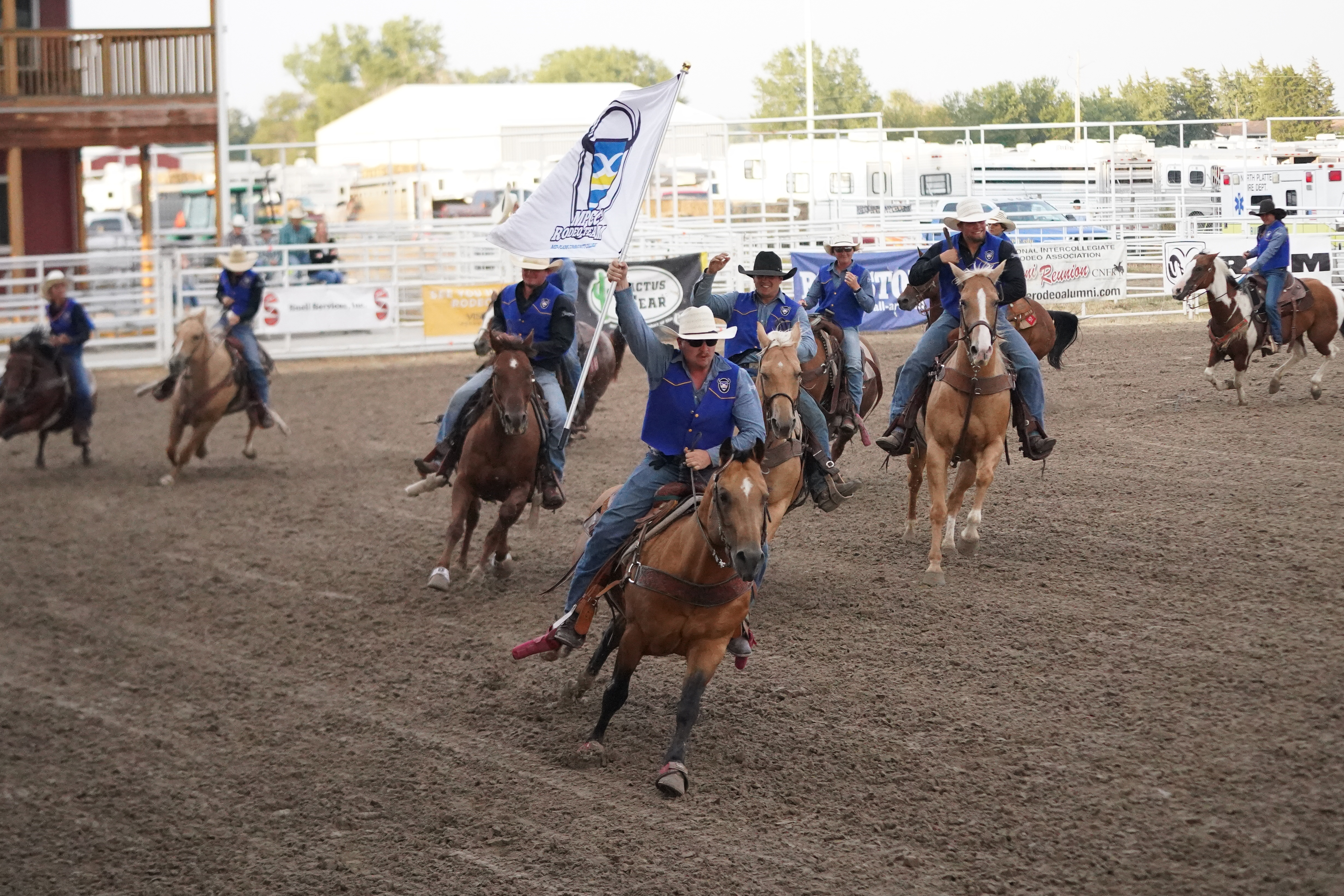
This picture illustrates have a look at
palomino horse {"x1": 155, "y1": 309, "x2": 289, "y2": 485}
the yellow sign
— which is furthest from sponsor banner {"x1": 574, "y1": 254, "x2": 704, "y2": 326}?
palomino horse {"x1": 155, "y1": 309, "x2": 289, "y2": 485}

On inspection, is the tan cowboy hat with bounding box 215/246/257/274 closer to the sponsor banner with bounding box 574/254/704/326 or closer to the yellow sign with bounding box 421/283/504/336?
the sponsor banner with bounding box 574/254/704/326

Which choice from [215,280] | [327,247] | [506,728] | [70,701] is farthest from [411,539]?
[215,280]

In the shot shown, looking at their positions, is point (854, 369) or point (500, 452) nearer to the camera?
point (500, 452)

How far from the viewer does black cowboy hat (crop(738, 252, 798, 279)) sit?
890 cm

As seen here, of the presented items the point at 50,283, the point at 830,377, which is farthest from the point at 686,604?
the point at 50,283

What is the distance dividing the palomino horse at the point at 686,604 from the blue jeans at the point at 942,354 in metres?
3.77

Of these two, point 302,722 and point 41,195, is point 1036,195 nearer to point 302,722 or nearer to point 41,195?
point 41,195

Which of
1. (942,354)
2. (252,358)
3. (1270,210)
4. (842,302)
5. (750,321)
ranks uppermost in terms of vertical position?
(1270,210)

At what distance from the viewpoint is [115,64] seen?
25141 mm

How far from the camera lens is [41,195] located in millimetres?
26531

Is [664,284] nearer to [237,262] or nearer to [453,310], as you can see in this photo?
[453,310]

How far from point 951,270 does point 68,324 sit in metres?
10.4

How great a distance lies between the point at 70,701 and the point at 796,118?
1831cm

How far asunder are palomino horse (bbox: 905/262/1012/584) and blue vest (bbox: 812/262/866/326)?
2013 mm
